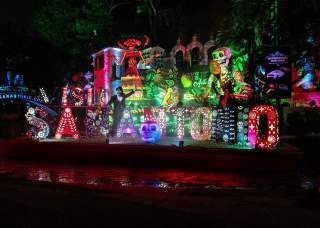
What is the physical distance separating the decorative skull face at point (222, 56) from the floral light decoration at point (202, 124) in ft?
19.9

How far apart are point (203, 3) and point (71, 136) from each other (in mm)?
16220

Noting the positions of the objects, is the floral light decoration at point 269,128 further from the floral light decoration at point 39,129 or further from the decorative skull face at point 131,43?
the decorative skull face at point 131,43

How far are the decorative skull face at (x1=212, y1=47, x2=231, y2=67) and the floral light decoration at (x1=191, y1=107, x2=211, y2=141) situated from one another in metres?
6.08

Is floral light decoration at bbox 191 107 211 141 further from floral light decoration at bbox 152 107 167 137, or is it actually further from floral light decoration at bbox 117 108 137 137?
floral light decoration at bbox 117 108 137 137

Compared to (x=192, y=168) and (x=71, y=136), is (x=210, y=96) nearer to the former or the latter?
(x=71, y=136)

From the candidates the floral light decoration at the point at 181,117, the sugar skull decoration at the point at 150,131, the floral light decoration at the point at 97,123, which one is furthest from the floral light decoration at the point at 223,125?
the floral light decoration at the point at 97,123

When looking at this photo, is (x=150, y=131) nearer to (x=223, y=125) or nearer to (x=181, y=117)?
(x=181, y=117)

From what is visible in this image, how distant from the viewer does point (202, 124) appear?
51.5 ft

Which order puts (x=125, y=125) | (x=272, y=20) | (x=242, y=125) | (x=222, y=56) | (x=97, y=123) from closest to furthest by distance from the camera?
(x=242, y=125) → (x=272, y=20) → (x=125, y=125) → (x=97, y=123) → (x=222, y=56)

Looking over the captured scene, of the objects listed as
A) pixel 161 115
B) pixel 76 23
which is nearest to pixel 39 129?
pixel 161 115

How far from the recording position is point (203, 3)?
1191 inches

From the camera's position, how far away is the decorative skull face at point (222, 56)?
69.0 ft

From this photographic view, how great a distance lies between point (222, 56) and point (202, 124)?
6.40 m

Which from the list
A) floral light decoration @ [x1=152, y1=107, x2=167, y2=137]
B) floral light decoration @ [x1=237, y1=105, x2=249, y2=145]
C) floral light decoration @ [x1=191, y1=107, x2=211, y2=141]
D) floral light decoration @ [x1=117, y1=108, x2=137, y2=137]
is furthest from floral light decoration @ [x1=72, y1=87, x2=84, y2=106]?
floral light decoration @ [x1=237, y1=105, x2=249, y2=145]
